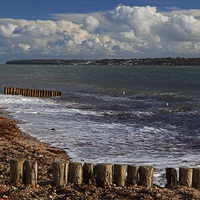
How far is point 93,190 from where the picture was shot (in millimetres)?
10086

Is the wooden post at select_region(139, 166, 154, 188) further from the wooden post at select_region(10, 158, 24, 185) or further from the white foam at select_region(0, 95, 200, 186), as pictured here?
the wooden post at select_region(10, 158, 24, 185)

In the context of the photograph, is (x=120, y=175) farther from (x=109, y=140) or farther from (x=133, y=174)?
(x=109, y=140)

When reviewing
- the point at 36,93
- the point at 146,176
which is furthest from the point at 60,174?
the point at 36,93

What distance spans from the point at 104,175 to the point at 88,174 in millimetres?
505

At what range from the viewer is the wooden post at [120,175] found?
10531mm

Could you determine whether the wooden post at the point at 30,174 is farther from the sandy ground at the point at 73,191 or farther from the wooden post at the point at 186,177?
the wooden post at the point at 186,177

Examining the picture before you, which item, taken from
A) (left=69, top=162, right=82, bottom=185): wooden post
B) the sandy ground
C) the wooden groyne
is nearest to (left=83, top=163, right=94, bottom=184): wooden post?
(left=69, top=162, right=82, bottom=185): wooden post

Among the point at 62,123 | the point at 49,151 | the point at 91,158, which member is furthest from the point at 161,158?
the point at 62,123

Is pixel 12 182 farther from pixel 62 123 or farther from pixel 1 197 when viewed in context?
pixel 62 123

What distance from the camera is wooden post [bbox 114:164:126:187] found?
1053 cm

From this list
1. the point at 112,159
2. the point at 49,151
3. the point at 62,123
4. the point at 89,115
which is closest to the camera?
the point at 112,159

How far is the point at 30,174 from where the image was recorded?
1044cm

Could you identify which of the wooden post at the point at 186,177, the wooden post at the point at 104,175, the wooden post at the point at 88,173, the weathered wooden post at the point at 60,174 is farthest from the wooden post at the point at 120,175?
the wooden post at the point at 186,177

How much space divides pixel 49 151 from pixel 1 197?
6914 mm
